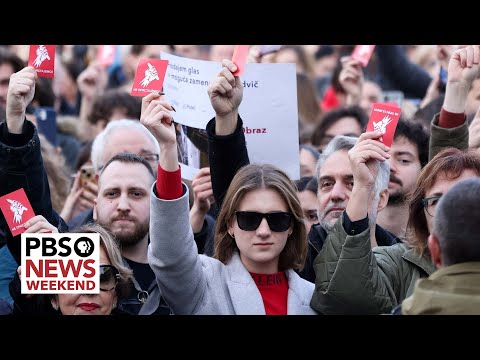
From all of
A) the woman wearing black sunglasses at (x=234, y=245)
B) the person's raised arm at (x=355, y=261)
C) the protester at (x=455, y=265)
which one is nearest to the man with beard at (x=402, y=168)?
the woman wearing black sunglasses at (x=234, y=245)

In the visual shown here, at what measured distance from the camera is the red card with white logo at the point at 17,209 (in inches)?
202

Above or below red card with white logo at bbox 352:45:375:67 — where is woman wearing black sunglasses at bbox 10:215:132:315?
A: below

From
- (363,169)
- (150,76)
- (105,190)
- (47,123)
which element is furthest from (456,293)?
(47,123)

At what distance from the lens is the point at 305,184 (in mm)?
6672

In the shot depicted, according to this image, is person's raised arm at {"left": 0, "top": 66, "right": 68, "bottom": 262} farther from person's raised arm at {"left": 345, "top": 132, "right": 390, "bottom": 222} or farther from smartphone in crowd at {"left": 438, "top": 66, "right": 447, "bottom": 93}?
smartphone in crowd at {"left": 438, "top": 66, "right": 447, "bottom": 93}

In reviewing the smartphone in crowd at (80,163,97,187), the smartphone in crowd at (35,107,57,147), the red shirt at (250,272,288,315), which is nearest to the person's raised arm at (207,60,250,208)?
the red shirt at (250,272,288,315)

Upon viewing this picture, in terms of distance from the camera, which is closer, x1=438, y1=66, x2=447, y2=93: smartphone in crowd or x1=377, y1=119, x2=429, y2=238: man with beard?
x1=377, y1=119, x2=429, y2=238: man with beard

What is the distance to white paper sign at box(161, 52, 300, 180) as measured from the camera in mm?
6051

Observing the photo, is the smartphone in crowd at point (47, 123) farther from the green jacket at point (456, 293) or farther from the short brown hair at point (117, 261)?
the green jacket at point (456, 293)

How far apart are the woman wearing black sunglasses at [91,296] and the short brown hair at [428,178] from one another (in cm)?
122

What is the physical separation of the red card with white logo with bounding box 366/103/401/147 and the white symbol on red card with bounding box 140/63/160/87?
3.14ft

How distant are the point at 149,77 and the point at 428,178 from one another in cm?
128

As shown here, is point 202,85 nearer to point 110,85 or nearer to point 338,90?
point 338,90

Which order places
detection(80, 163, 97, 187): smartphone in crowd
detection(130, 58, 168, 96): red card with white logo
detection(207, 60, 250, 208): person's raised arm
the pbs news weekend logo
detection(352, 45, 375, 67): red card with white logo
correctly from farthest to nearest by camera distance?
detection(352, 45, 375, 67): red card with white logo < detection(80, 163, 97, 187): smartphone in crowd < detection(207, 60, 250, 208): person's raised arm < detection(130, 58, 168, 96): red card with white logo < the pbs news weekend logo
